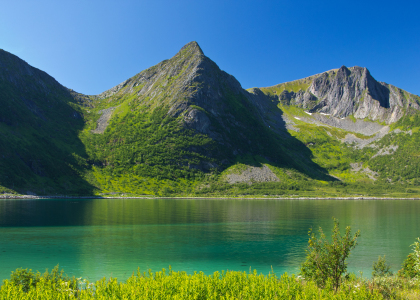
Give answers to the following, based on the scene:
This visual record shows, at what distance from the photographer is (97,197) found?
188000 mm

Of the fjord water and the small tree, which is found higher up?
the small tree

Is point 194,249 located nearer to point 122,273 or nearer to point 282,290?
point 122,273

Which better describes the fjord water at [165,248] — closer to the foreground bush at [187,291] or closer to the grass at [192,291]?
the grass at [192,291]

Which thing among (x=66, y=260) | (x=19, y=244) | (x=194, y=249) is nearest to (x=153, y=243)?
(x=194, y=249)

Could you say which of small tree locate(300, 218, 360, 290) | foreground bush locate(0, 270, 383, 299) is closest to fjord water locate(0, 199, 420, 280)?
small tree locate(300, 218, 360, 290)

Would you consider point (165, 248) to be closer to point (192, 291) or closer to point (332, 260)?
point (332, 260)

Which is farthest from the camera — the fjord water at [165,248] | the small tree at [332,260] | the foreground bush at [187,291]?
the fjord water at [165,248]

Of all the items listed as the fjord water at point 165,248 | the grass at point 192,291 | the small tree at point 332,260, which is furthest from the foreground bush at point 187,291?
the fjord water at point 165,248

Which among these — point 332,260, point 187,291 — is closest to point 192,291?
point 187,291

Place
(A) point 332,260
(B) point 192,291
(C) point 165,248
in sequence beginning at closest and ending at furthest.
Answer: (B) point 192,291 → (A) point 332,260 → (C) point 165,248

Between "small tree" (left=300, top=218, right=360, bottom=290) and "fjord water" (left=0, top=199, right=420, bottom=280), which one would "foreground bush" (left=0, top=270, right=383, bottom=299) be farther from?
"fjord water" (left=0, top=199, right=420, bottom=280)

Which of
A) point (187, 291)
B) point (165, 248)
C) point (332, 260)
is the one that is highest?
point (187, 291)

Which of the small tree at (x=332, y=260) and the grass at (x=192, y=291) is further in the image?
the small tree at (x=332, y=260)

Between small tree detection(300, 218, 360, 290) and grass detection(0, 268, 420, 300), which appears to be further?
small tree detection(300, 218, 360, 290)
